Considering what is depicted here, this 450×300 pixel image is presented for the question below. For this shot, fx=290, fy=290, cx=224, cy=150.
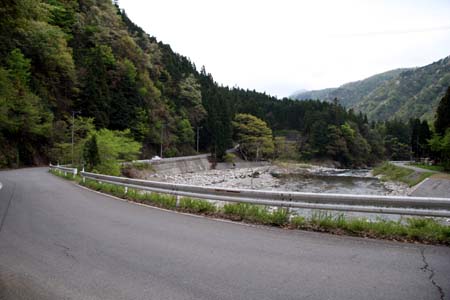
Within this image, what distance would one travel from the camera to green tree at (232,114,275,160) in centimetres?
7282

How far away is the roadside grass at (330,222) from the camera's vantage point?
4.75m

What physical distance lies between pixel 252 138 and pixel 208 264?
69.2 metres

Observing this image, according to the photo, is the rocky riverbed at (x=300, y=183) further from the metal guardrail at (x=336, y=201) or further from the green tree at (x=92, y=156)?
the metal guardrail at (x=336, y=201)

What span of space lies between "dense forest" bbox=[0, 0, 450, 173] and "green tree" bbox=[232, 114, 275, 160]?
2.56ft

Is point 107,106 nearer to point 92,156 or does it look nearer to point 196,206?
point 92,156

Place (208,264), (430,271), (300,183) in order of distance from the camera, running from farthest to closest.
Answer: (300,183) < (208,264) < (430,271)

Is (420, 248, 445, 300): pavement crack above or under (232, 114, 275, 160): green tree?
under

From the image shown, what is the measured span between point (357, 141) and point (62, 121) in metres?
70.8

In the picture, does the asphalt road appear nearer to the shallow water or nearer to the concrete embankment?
the shallow water

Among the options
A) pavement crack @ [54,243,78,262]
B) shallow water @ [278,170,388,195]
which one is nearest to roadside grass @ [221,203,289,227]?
pavement crack @ [54,243,78,262]

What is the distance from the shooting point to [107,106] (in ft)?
149

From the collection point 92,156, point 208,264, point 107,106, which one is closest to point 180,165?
point 107,106

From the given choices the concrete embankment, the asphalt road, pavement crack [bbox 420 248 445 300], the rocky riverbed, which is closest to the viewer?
pavement crack [bbox 420 248 445 300]

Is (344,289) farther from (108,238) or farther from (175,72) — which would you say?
(175,72)
